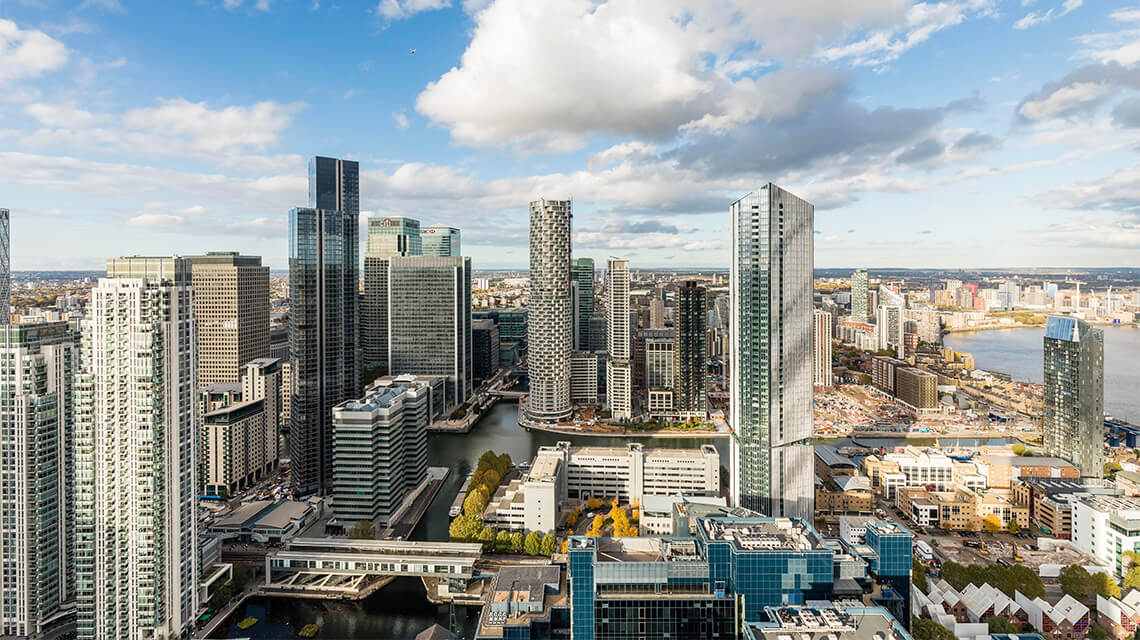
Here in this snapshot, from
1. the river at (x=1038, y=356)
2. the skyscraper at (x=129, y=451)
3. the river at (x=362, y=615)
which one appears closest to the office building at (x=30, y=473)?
the skyscraper at (x=129, y=451)

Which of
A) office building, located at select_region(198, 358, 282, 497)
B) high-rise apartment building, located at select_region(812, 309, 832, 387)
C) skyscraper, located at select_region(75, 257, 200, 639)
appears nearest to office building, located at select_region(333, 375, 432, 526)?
office building, located at select_region(198, 358, 282, 497)

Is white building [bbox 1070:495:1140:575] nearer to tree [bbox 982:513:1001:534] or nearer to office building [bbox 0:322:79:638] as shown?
tree [bbox 982:513:1001:534]

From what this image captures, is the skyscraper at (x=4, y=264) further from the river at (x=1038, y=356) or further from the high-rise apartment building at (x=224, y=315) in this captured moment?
the river at (x=1038, y=356)

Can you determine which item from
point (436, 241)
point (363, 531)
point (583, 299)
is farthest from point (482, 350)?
point (363, 531)

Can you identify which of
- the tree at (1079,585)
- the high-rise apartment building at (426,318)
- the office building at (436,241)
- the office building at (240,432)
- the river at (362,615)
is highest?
the office building at (436,241)

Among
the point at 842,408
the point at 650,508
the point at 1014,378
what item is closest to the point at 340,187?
the point at 650,508

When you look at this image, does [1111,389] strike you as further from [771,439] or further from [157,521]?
[157,521]
